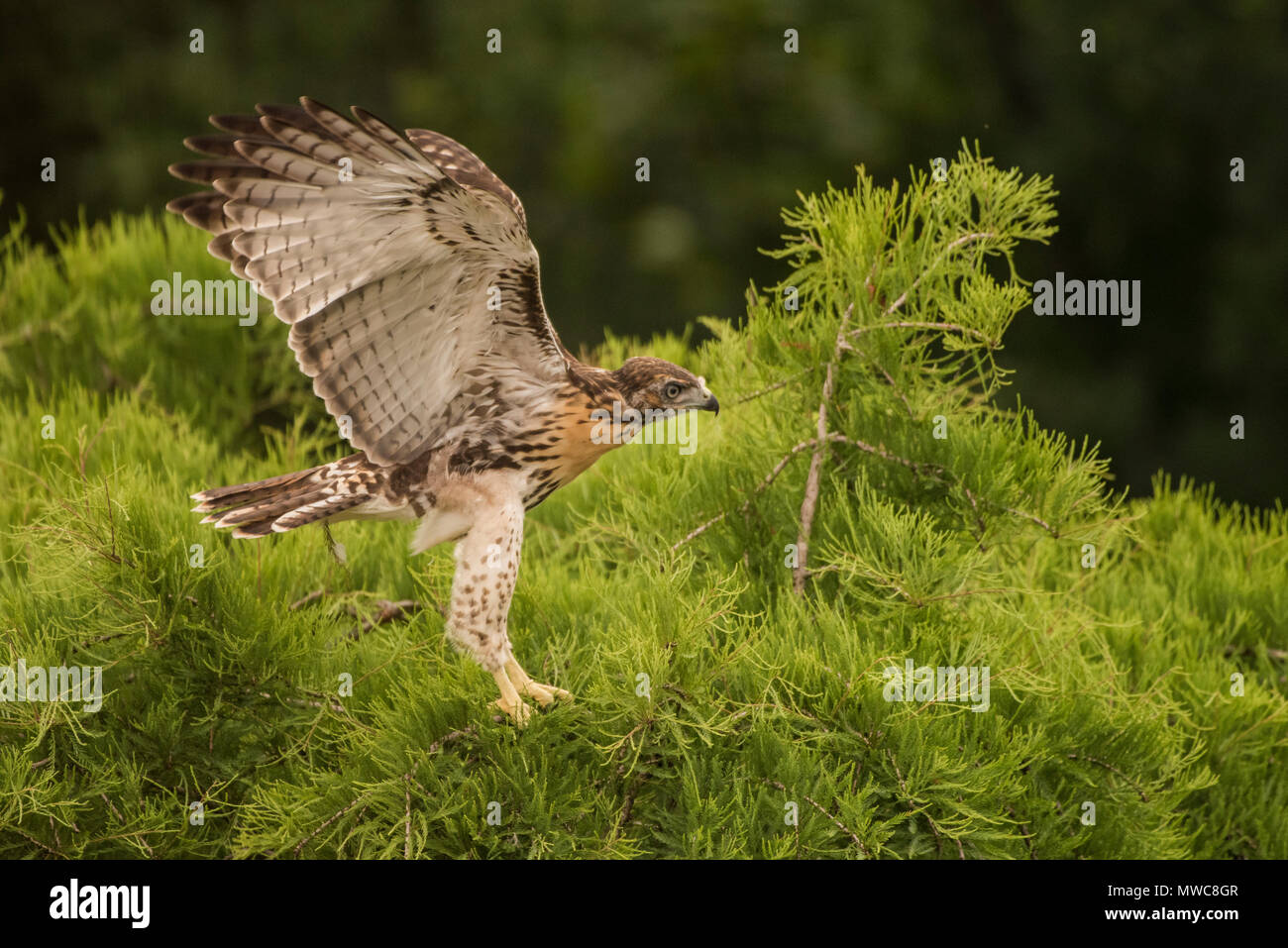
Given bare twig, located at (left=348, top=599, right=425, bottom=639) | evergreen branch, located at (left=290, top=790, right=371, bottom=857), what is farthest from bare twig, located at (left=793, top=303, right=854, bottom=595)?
evergreen branch, located at (left=290, top=790, right=371, bottom=857)

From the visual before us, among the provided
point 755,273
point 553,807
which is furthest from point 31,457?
point 755,273

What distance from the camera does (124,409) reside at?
350 centimetres

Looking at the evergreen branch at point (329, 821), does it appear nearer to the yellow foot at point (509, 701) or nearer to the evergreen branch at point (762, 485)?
the yellow foot at point (509, 701)

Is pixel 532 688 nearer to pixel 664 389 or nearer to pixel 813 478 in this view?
pixel 664 389

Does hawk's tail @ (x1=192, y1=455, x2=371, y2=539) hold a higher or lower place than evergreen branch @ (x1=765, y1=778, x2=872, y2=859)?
higher

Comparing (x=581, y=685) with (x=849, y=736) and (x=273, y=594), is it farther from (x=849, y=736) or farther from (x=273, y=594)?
(x=273, y=594)

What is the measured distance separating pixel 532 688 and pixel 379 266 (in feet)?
2.20

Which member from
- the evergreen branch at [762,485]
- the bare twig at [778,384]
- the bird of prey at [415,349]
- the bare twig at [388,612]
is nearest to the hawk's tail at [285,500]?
the bird of prey at [415,349]

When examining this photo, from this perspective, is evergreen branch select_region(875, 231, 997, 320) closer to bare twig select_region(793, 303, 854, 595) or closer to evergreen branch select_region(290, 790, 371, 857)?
bare twig select_region(793, 303, 854, 595)

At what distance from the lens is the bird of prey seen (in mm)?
1981

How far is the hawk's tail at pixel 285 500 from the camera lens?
6.88 ft

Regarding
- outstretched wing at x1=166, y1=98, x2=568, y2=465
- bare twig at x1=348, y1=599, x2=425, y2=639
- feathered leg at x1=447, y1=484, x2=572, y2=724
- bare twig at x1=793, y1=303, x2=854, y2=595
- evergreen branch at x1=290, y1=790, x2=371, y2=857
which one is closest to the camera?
outstretched wing at x1=166, y1=98, x2=568, y2=465

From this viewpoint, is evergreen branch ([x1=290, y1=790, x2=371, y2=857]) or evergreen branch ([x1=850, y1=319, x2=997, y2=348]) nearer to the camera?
evergreen branch ([x1=290, y1=790, x2=371, y2=857])

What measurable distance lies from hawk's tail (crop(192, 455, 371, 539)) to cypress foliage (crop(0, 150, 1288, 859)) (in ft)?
0.57
